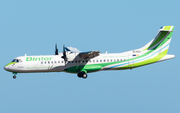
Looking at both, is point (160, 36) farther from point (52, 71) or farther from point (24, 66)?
point (24, 66)

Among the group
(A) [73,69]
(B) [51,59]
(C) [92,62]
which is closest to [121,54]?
(C) [92,62]

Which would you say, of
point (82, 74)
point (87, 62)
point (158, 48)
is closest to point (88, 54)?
point (87, 62)

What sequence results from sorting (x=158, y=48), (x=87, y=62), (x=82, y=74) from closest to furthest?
(x=82, y=74), (x=87, y=62), (x=158, y=48)

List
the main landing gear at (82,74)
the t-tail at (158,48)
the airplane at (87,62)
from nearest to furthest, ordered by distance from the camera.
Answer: the main landing gear at (82,74) < the airplane at (87,62) < the t-tail at (158,48)

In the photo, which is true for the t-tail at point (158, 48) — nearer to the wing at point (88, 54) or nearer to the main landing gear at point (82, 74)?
the wing at point (88, 54)

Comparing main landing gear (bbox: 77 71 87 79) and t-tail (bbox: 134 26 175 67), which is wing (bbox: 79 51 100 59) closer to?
main landing gear (bbox: 77 71 87 79)

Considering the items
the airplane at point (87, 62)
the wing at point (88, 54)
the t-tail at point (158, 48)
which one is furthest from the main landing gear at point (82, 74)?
the t-tail at point (158, 48)

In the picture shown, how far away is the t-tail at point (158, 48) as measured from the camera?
3412 centimetres

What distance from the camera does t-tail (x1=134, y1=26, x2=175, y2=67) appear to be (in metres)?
34.1

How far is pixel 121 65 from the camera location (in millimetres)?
33719

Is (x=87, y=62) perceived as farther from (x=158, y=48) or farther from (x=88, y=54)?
(x=158, y=48)

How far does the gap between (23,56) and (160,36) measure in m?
17.1

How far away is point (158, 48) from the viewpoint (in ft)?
114

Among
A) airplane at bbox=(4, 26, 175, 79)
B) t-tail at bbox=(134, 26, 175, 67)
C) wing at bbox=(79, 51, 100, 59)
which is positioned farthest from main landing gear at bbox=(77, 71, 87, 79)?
t-tail at bbox=(134, 26, 175, 67)
